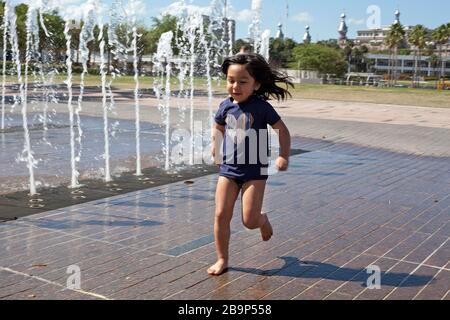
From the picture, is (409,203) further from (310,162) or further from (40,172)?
Answer: (40,172)

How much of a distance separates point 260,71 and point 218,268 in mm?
1370

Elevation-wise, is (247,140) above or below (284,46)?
below

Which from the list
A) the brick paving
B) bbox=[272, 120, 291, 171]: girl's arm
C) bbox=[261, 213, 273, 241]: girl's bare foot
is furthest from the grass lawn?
bbox=[272, 120, 291, 171]: girl's arm

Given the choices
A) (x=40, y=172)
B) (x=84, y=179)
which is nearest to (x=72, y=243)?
(x=84, y=179)

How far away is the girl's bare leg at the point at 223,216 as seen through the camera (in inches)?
149

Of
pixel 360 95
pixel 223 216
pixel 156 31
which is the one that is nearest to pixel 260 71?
pixel 223 216

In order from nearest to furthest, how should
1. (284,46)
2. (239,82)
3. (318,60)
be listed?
(239,82) < (318,60) < (284,46)

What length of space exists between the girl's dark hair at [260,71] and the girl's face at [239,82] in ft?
0.10

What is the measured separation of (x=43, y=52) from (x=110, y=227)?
56416mm

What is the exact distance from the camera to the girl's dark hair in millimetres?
3780

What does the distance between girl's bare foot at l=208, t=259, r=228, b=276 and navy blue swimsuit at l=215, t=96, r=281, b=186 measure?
0.56 meters

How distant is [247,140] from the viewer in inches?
148

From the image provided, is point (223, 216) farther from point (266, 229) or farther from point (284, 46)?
point (284, 46)

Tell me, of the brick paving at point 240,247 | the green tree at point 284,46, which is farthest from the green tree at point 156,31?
the brick paving at point 240,247
